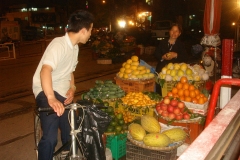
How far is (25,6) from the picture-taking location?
1823 inches

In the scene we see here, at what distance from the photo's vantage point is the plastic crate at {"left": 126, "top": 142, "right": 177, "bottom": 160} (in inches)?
157

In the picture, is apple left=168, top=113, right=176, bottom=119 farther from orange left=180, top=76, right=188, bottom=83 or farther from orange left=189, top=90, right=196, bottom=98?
orange left=180, top=76, right=188, bottom=83

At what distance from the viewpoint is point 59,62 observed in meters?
3.38

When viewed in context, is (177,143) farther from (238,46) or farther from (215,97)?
(238,46)

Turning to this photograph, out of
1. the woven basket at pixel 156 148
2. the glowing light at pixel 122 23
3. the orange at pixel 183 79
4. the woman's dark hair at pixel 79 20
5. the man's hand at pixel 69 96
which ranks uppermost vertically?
the glowing light at pixel 122 23

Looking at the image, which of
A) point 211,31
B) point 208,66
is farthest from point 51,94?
point 208,66

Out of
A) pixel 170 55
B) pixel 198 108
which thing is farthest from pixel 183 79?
pixel 198 108

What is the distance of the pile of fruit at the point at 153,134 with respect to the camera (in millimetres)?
3949

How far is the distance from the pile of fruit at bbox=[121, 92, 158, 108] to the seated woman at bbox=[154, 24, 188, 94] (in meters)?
1.38

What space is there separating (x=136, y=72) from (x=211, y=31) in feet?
10.1

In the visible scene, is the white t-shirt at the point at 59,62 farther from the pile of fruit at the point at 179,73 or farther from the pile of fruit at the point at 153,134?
the pile of fruit at the point at 179,73

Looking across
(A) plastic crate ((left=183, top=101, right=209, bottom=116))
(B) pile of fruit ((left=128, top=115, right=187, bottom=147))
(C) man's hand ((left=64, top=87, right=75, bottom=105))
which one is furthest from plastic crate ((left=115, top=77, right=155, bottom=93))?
(C) man's hand ((left=64, top=87, right=75, bottom=105))

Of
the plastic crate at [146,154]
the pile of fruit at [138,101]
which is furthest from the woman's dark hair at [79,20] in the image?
the pile of fruit at [138,101]

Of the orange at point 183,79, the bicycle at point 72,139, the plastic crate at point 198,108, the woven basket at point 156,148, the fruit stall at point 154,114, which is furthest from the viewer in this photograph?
the orange at point 183,79
